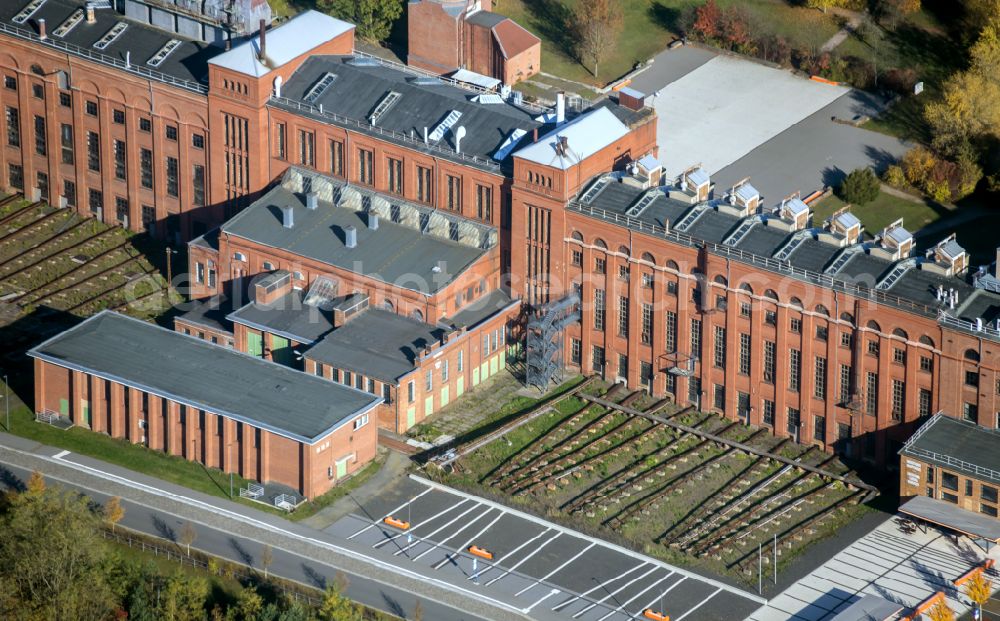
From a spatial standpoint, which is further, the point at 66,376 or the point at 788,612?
the point at 66,376

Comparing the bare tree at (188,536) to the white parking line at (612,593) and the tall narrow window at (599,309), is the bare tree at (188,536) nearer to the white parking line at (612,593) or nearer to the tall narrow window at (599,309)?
the white parking line at (612,593)

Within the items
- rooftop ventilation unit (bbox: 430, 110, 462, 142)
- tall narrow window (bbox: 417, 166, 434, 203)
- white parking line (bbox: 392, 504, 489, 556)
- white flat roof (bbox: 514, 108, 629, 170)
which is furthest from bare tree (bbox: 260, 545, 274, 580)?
rooftop ventilation unit (bbox: 430, 110, 462, 142)

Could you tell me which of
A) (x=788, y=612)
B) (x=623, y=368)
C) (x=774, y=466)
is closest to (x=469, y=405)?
(x=623, y=368)

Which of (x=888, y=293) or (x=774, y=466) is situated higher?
(x=888, y=293)

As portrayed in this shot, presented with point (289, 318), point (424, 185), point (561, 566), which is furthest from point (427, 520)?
point (424, 185)

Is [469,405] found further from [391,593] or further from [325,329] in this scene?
[391,593]

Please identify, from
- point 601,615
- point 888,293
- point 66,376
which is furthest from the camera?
point 66,376
